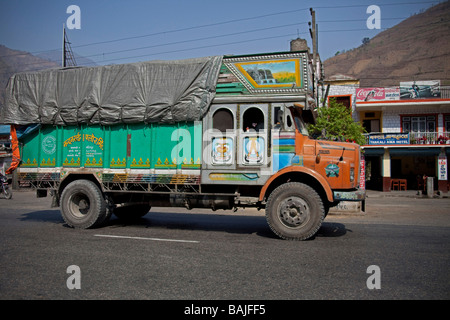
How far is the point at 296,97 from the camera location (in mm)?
8148

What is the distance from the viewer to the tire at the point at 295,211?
302 inches

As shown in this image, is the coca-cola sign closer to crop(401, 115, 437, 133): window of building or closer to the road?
crop(401, 115, 437, 133): window of building

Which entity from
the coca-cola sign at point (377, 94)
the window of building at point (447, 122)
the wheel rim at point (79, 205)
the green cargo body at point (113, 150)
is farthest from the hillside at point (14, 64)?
the wheel rim at point (79, 205)

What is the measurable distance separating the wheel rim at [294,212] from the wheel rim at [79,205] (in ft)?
16.6

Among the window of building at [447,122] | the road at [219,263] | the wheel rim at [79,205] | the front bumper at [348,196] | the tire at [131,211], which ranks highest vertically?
the window of building at [447,122]

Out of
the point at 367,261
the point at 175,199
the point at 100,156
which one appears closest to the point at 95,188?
the point at 100,156

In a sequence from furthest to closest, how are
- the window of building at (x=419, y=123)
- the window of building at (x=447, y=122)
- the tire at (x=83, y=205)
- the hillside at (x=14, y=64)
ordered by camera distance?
the hillside at (x=14, y=64), the window of building at (x=419, y=123), the window of building at (x=447, y=122), the tire at (x=83, y=205)

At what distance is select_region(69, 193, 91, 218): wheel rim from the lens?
9594 mm

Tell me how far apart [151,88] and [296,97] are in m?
3.60

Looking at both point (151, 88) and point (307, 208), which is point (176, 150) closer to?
point (151, 88)

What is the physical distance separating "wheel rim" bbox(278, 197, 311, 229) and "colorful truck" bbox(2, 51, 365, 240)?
2cm

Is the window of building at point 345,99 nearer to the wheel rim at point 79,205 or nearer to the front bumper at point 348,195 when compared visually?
the front bumper at point 348,195

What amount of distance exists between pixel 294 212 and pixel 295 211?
0.03 metres

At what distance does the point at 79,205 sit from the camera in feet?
31.8
